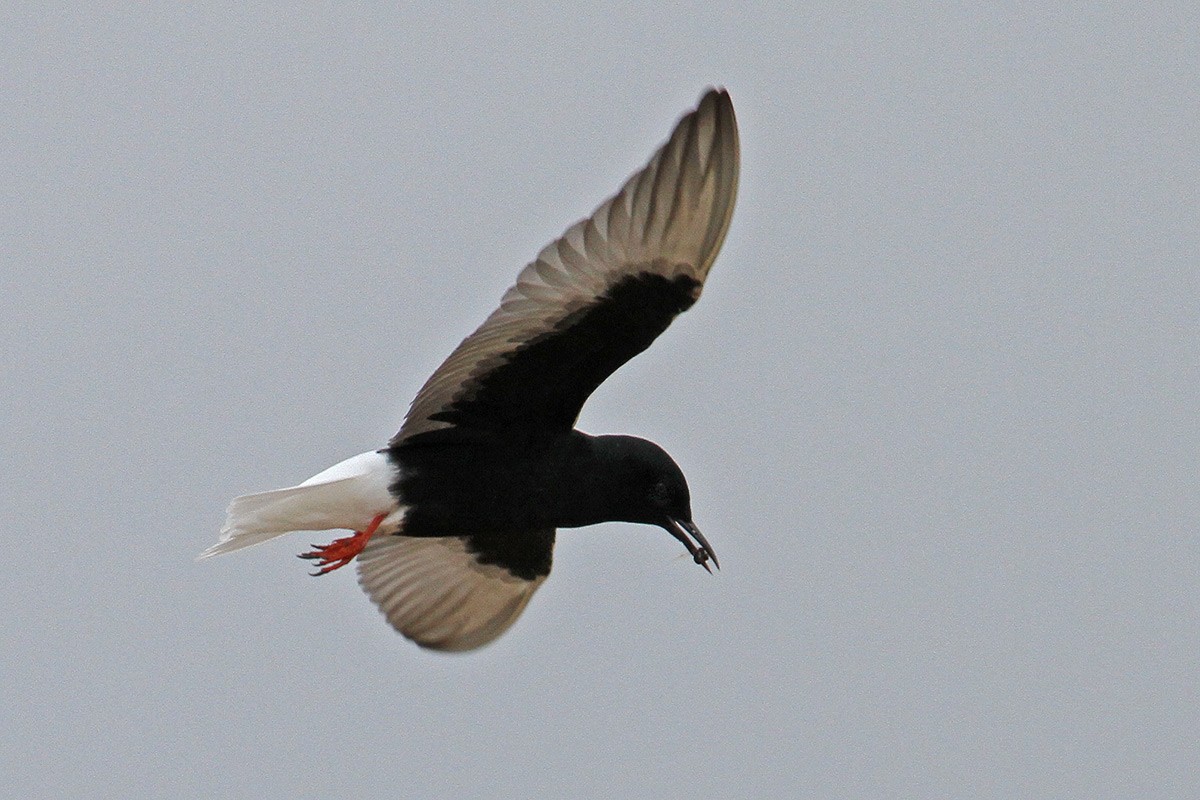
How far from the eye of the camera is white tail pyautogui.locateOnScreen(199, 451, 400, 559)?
1012cm

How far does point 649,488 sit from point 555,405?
597 mm

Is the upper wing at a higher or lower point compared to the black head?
higher

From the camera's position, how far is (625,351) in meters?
9.70

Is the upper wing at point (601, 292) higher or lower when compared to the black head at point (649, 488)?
higher

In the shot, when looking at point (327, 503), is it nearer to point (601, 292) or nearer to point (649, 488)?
point (649, 488)

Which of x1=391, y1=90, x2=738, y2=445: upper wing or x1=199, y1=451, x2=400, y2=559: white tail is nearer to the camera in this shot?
x1=391, y1=90, x2=738, y2=445: upper wing

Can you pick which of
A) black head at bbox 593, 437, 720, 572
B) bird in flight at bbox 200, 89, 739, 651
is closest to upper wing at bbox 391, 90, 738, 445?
bird in flight at bbox 200, 89, 739, 651

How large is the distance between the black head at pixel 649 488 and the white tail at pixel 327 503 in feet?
3.38

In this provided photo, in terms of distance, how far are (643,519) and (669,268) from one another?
1.41 meters

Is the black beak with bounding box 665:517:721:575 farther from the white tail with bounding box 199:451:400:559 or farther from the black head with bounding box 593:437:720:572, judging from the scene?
the white tail with bounding box 199:451:400:559

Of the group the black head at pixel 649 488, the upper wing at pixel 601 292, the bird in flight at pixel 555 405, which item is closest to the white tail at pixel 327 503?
the bird in flight at pixel 555 405

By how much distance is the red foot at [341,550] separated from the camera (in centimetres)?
1018

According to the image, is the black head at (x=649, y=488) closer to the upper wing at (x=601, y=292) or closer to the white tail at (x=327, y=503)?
the upper wing at (x=601, y=292)

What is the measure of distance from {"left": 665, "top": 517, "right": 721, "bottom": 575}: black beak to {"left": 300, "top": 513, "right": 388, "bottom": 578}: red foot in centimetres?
137
